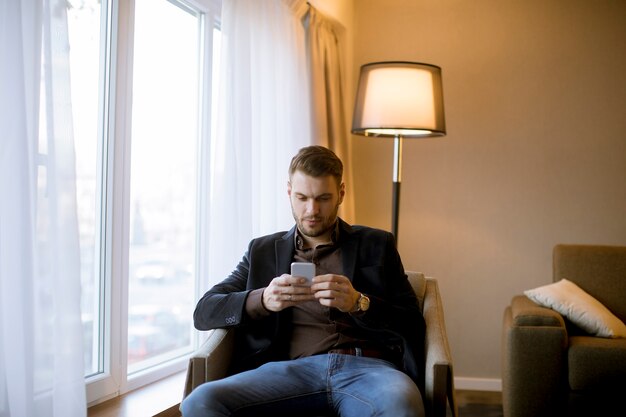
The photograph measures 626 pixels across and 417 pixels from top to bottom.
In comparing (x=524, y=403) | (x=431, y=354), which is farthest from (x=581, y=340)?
(x=431, y=354)

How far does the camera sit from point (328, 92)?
4285mm

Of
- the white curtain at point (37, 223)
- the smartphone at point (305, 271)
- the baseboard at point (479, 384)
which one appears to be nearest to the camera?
the white curtain at point (37, 223)

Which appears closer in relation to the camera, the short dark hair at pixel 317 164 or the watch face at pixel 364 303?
the watch face at pixel 364 303

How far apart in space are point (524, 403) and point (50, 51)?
2.59 meters

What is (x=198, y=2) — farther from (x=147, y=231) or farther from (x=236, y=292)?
(x=236, y=292)

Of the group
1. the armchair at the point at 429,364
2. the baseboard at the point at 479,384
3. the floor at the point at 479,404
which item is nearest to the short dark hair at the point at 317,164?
the armchair at the point at 429,364

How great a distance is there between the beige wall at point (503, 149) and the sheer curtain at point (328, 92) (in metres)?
0.39

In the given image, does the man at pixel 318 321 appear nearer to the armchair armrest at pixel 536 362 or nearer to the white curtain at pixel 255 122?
the white curtain at pixel 255 122

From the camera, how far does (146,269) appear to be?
3.24m

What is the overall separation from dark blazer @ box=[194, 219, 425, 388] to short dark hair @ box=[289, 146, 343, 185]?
0.21 meters

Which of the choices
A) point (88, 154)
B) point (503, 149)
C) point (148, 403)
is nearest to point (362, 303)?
point (148, 403)

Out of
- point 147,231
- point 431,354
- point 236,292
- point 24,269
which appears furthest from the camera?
point 147,231

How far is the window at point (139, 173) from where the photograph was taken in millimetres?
2771

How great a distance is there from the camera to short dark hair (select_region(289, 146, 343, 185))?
2396mm
